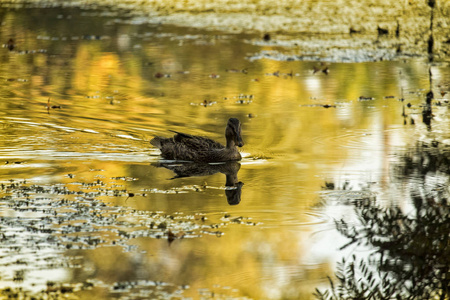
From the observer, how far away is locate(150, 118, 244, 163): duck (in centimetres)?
1278

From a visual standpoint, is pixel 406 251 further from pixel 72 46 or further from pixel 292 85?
pixel 72 46

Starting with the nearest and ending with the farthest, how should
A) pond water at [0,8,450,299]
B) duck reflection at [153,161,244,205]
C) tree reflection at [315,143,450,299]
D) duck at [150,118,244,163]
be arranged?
1. tree reflection at [315,143,450,299]
2. pond water at [0,8,450,299]
3. duck reflection at [153,161,244,205]
4. duck at [150,118,244,163]

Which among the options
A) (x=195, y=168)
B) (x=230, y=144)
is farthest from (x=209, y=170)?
(x=230, y=144)

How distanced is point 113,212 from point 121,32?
1965cm

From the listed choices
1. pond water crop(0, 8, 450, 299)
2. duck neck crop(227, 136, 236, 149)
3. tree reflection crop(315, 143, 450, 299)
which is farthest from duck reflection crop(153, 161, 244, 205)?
tree reflection crop(315, 143, 450, 299)

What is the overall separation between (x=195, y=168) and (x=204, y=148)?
463 mm

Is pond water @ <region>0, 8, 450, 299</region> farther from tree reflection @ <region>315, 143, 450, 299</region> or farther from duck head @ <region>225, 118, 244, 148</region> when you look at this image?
tree reflection @ <region>315, 143, 450, 299</region>

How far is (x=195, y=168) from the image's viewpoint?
12492 mm

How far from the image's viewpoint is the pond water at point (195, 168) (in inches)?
308

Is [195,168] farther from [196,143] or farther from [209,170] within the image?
[196,143]

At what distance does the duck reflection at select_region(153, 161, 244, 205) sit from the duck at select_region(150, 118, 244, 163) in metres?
0.10

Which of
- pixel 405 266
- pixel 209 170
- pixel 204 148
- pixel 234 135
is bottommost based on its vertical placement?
pixel 405 266

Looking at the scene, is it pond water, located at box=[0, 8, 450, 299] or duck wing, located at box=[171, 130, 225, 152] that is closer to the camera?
pond water, located at box=[0, 8, 450, 299]

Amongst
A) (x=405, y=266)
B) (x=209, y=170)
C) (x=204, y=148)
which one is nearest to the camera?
(x=405, y=266)
